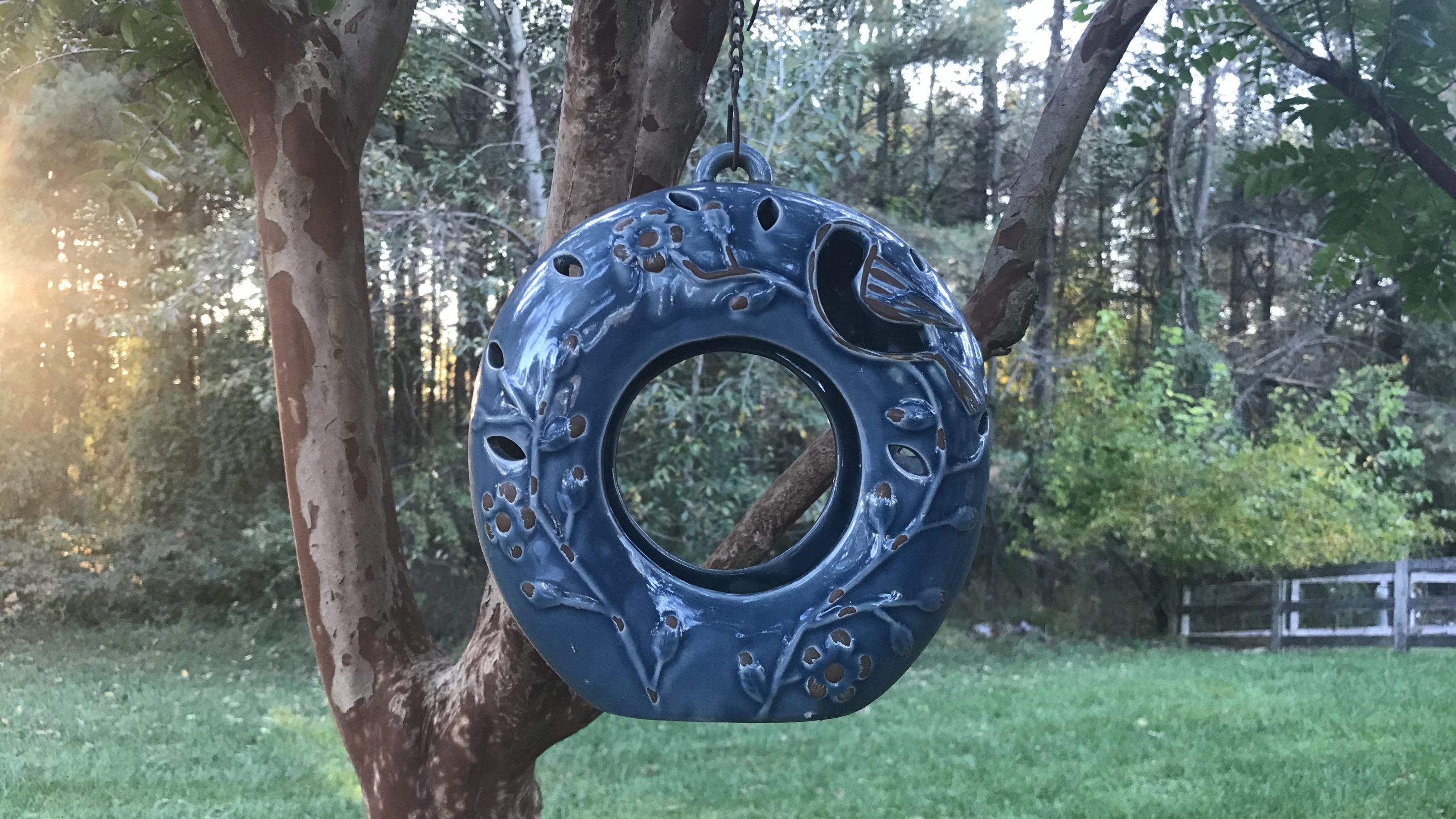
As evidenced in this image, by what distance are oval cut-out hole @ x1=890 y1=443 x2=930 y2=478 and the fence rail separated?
10.5 meters

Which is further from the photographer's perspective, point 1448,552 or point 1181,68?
point 1448,552

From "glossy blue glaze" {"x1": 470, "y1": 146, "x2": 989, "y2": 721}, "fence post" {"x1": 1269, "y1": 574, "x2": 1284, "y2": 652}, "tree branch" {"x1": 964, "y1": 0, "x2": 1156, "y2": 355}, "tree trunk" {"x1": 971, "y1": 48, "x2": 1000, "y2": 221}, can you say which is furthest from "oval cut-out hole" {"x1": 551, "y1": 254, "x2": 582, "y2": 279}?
"tree trunk" {"x1": 971, "y1": 48, "x2": 1000, "y2": 221}

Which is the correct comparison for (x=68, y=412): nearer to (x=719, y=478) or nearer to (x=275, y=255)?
(x=719, y=478)

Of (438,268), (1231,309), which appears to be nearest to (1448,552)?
(1231,309)

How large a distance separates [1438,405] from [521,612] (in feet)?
46.7

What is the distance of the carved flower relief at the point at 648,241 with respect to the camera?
3.66 ft

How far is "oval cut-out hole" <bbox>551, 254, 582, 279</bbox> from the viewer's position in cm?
114

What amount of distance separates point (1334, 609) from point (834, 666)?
10.8m

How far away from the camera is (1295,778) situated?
5.28 m

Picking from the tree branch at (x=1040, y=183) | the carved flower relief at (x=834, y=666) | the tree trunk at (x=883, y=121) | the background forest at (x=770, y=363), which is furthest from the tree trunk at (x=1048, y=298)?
the carved flower relief at (x=834, y=666)

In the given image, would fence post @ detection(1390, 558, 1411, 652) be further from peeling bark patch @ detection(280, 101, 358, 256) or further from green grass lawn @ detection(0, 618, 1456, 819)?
peeling bark patch @ detection(280, 101, 358, 256)

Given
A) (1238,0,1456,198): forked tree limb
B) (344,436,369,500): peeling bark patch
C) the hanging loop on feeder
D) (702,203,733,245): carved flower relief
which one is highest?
(1238,0,1456,198): forked tree limb

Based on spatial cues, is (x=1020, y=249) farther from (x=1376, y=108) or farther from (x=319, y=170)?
(x=319, y=170)

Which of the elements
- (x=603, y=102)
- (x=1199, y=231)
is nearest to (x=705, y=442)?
(x=603, y=102)
